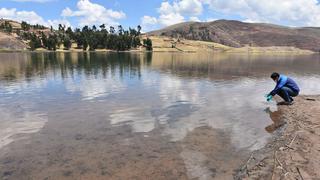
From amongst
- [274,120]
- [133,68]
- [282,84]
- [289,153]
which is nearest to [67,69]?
[133,68]

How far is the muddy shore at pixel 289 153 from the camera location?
11688 mm

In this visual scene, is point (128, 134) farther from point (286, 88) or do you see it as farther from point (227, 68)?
point (227, 68)

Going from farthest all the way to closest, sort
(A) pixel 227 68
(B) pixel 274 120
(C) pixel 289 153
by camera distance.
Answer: (A) pixel 227 68 < (B) pixel 274 120 < (C) pixel 289 153

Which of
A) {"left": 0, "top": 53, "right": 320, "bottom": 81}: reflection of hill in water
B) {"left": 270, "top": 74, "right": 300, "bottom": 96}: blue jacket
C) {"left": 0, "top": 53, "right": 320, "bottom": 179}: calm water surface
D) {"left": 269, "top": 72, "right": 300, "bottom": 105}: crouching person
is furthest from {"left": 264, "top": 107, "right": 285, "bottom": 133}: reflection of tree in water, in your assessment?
{"left": 0, "top": 53, "right": 320, "bottom": 81}: reflection of hill in water

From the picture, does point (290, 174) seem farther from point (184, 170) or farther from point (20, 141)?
point (20, 141)

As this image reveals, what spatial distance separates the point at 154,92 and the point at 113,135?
1483 centimetres

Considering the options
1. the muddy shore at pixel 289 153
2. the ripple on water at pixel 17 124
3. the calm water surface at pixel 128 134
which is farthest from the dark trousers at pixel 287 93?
the ripple on water at pixel 17 124

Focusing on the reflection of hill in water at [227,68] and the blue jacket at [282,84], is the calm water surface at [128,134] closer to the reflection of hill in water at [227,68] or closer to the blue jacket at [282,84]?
the blue jacket at [282,84]

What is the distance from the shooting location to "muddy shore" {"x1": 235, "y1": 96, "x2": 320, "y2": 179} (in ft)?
38.3

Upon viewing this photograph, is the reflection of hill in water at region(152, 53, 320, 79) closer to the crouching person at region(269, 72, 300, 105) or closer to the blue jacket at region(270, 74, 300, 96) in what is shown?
the crouching person at region(269, 72, 300, 105)

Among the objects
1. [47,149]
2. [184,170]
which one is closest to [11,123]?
[47,149]

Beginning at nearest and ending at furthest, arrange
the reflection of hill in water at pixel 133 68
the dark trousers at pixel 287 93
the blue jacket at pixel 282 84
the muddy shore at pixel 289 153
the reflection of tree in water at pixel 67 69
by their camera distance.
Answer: the muddy shore at pixel 289 153
the blue jacket at pixel 282 84
the dark trousers at pixel 287 93
the reflection of tree in water at pixel 67 69
the reflection of hill in water at pixel 133 68

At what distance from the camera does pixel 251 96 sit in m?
29.8

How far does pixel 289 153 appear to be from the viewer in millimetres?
13586
